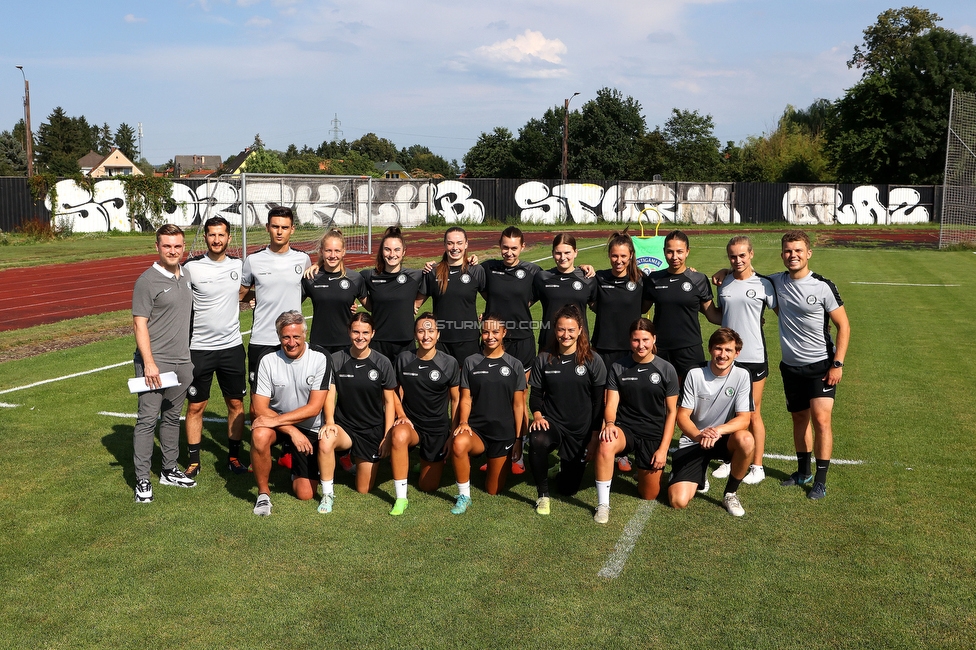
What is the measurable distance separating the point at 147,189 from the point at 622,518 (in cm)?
3550

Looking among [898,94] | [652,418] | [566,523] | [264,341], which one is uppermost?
[898,94]

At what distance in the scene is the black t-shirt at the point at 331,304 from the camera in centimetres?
696

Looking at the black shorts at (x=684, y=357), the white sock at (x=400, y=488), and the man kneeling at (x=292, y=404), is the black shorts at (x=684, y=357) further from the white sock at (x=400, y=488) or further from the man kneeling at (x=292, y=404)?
the man kneeling at (x=292, y=404)

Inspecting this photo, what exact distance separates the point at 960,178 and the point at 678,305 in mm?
28530

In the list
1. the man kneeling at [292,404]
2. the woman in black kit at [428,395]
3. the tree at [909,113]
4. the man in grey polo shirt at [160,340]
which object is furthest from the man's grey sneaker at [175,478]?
the tree at [909,113]

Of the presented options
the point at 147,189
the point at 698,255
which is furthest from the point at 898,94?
the point at 147,189

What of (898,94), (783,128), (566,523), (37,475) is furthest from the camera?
(783,128)

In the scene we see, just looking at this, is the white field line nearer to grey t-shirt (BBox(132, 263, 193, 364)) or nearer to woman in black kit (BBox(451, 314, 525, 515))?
woman in black kit (BBox(451, 314, 525, 515))

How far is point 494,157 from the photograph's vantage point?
212 feet

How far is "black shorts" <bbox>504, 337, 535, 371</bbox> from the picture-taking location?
7.35 meters

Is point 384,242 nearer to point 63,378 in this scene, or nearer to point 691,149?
point 63,378

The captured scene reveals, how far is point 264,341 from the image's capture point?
693cm

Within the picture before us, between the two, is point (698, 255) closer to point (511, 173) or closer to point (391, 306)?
point (391, 306)

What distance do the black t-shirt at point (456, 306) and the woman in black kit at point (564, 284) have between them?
2.10ft
